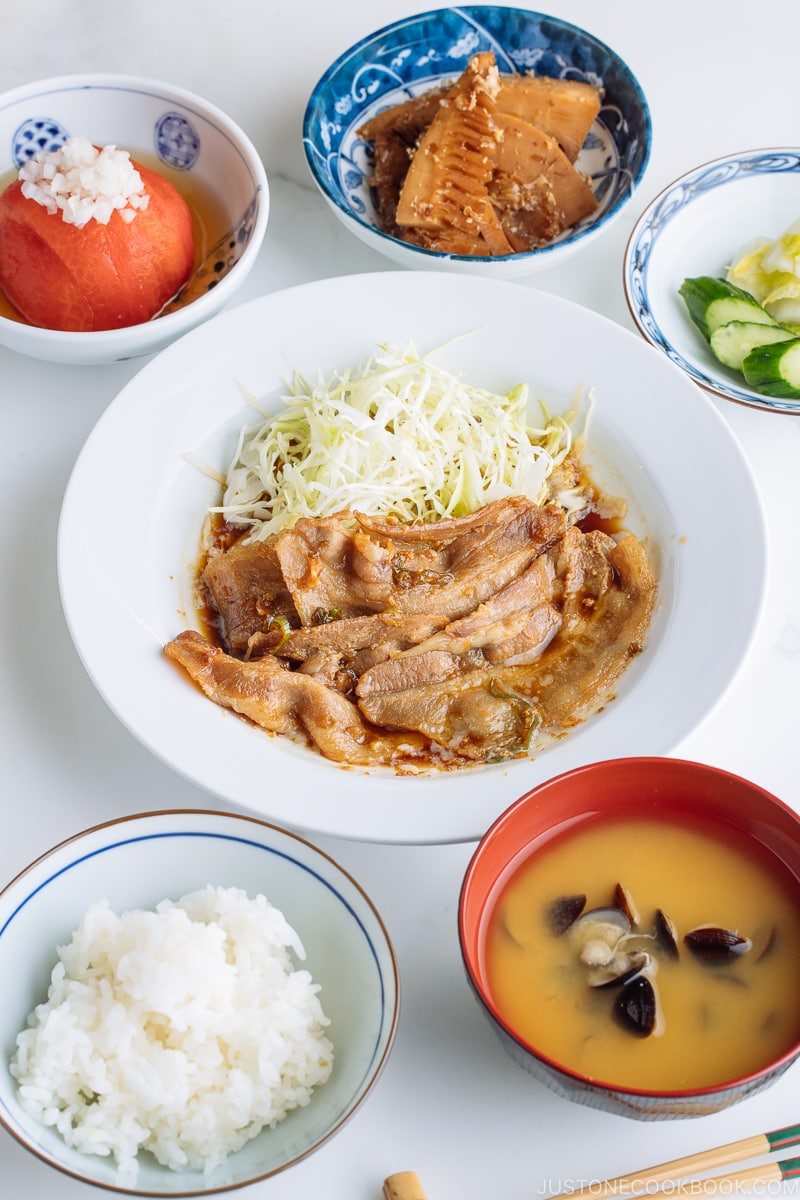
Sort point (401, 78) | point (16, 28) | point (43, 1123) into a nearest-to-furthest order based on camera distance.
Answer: point (43, 1123) → point (401, 78) → point (16, 28)

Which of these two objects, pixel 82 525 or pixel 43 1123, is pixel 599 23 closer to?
pixel 82 525

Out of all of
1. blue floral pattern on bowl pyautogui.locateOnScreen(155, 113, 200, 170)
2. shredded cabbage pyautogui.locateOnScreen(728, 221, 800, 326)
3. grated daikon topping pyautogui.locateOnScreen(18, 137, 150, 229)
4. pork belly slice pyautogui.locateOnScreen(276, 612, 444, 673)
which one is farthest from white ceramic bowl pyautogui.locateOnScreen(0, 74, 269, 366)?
shredded cabbage pyautogui.locateOnScreen(728, 221, 800, 326)

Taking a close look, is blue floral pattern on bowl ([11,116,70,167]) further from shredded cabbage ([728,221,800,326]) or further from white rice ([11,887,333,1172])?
white rice ([11,887,333,1172])

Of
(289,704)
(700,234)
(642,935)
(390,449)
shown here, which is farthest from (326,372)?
(642,935)

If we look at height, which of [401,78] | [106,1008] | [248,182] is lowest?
[106,1008]

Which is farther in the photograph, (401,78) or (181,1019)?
(401,78)

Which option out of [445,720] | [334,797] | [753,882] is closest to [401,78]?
[445,720]
